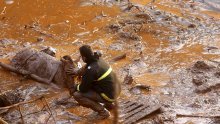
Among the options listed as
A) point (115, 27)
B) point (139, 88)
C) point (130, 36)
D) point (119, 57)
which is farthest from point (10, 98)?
point (115, 27)

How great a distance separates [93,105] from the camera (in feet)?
26.0

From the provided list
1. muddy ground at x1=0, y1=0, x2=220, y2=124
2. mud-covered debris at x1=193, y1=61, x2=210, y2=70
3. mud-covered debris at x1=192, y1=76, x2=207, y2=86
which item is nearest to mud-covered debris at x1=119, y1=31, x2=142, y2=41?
muddy ground at x1=0, y1=0, x2=220, y2=124

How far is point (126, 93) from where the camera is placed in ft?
29.8

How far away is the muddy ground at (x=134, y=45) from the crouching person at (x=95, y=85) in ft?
1.21

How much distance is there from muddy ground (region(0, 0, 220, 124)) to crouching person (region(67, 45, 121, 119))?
0.37 meters

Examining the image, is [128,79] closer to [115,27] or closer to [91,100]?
[91,100]

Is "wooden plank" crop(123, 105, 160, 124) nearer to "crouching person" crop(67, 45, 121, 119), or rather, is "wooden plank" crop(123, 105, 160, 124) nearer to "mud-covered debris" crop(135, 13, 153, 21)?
"crouching person" crop(67, 45, 121, 119)

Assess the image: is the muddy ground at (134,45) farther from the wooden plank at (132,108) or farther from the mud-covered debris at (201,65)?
the wooden plank at (132,108)

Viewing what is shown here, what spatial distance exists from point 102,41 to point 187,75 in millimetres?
3312

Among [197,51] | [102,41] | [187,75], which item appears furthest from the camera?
[102,41]

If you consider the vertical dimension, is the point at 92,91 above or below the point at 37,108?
above

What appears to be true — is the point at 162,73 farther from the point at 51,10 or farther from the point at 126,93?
the point at 51,10

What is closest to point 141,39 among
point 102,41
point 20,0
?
point 102,41

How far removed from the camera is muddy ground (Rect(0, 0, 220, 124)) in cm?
848
